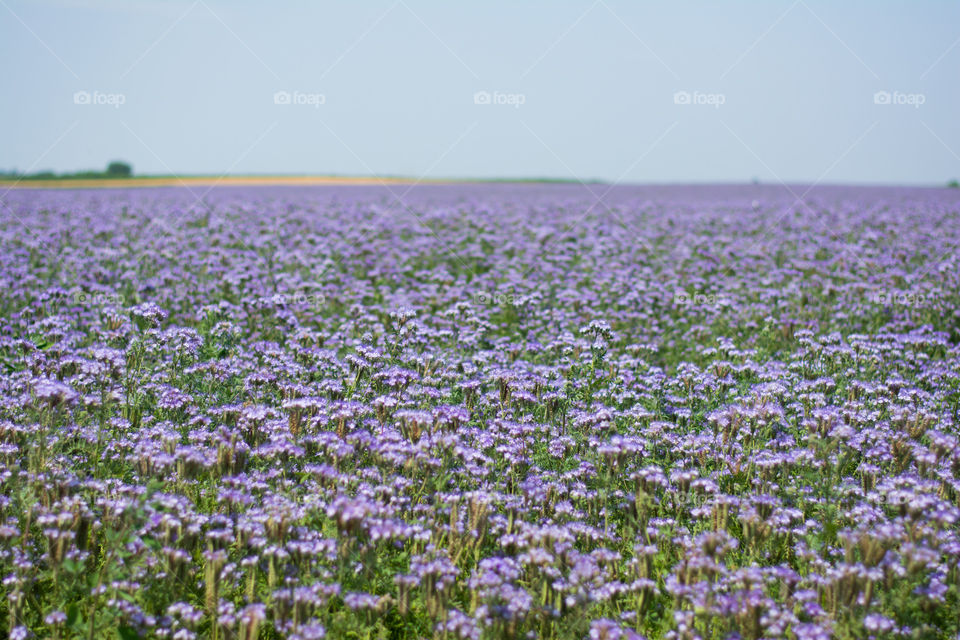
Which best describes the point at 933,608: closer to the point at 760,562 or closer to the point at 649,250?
the point at 760,562

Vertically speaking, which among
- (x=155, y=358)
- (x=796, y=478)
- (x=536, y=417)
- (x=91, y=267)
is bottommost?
(x=796, y=478)

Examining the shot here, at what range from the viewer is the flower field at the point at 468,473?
3.95 m

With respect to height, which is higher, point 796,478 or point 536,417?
point 536,417

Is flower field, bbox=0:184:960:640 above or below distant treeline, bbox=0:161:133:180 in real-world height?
below

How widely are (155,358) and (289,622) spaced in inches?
175

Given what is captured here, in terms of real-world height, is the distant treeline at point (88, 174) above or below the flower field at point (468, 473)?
above

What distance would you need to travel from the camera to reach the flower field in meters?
3.95

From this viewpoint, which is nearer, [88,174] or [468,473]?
[468,473]

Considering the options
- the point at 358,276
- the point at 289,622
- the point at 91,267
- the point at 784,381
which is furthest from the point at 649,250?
the point at 289,622

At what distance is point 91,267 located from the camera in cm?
1191

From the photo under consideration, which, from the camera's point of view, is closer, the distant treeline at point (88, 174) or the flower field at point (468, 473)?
the flower field at point (468, 473)

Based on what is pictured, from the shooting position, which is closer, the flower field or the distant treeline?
the flower field

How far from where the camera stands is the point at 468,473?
16.8 ft

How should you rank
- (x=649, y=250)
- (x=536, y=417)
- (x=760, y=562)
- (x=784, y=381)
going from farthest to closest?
1. (x=649, y=250)
2. (x=784, y=381)
3. (x=536, y=417)
4. (x=760, y=562)
